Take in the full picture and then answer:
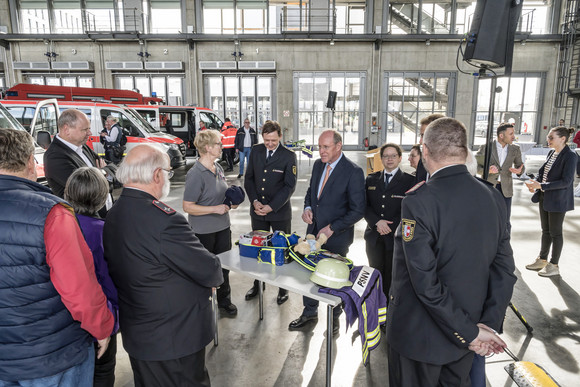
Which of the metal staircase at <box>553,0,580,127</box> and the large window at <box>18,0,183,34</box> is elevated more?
the large window at <box>18,0,183,34</box>

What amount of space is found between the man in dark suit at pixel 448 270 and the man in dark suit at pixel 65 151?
264cm

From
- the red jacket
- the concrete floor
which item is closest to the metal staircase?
the red jacket

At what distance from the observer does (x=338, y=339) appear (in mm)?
3004

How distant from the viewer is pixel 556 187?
12.8ft

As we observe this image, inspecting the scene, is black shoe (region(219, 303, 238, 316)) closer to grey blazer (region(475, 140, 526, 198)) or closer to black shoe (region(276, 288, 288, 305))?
black shoe (region(276, 288, 288, 305))

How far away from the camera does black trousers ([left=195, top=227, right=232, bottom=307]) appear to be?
3.18 metres

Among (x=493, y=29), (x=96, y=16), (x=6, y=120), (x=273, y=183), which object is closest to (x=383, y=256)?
(x=273, y=183)

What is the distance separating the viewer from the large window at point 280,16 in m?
16.7

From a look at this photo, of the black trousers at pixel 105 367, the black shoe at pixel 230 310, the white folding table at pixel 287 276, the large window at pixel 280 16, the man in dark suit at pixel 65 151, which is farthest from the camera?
the large window at pixel 280 16

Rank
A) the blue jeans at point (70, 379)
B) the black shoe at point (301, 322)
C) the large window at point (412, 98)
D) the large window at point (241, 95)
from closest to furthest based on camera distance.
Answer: the blue jeans at point (70, 379) < the black shoe at point (301, 322) < the large window at point (412, 98) < the large window at point (241, 95)

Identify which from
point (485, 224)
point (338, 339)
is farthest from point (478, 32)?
point (338, 339)

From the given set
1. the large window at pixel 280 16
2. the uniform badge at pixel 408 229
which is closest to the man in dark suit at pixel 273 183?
the uniform badge at pixel 408 229

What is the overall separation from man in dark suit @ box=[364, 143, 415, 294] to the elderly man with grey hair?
7.36 ft

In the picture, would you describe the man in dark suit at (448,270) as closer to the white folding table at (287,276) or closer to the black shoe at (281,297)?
the white folding table at (287,276)
